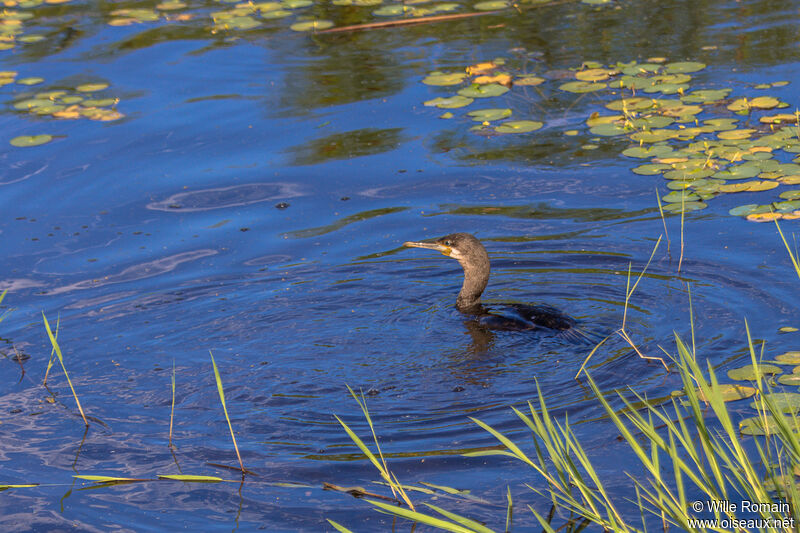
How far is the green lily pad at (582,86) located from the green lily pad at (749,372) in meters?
4.89

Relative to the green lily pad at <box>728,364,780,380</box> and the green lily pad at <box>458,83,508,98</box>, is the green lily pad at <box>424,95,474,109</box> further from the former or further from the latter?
the green lily pad at <box>728,364,780,380</box>

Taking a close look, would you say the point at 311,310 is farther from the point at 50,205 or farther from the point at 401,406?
the point at 50,205

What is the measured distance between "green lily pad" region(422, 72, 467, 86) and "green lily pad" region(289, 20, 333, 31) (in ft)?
8.76

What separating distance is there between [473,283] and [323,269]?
109cm

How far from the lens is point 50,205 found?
8164 millimetres

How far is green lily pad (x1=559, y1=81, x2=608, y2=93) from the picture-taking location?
938 cm

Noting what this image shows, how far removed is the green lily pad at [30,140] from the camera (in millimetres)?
9172

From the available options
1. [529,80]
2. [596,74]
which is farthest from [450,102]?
[596,74]

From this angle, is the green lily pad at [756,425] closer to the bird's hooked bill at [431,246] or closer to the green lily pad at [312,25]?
the bird's hooked bill at [431,246]

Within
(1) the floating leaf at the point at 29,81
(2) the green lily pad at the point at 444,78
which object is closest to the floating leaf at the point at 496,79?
(2) the green lily pad at the point at 444,78

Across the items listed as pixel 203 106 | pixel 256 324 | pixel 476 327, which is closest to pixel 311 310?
pixel 256 324

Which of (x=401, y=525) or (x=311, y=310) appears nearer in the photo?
(x=401, y=525)

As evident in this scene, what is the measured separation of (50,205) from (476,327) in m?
3.98

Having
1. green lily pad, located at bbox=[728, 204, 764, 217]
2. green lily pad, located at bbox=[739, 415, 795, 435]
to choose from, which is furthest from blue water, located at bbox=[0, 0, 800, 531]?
green lily pad, located at bbox=[739, 415, 795, 435]
